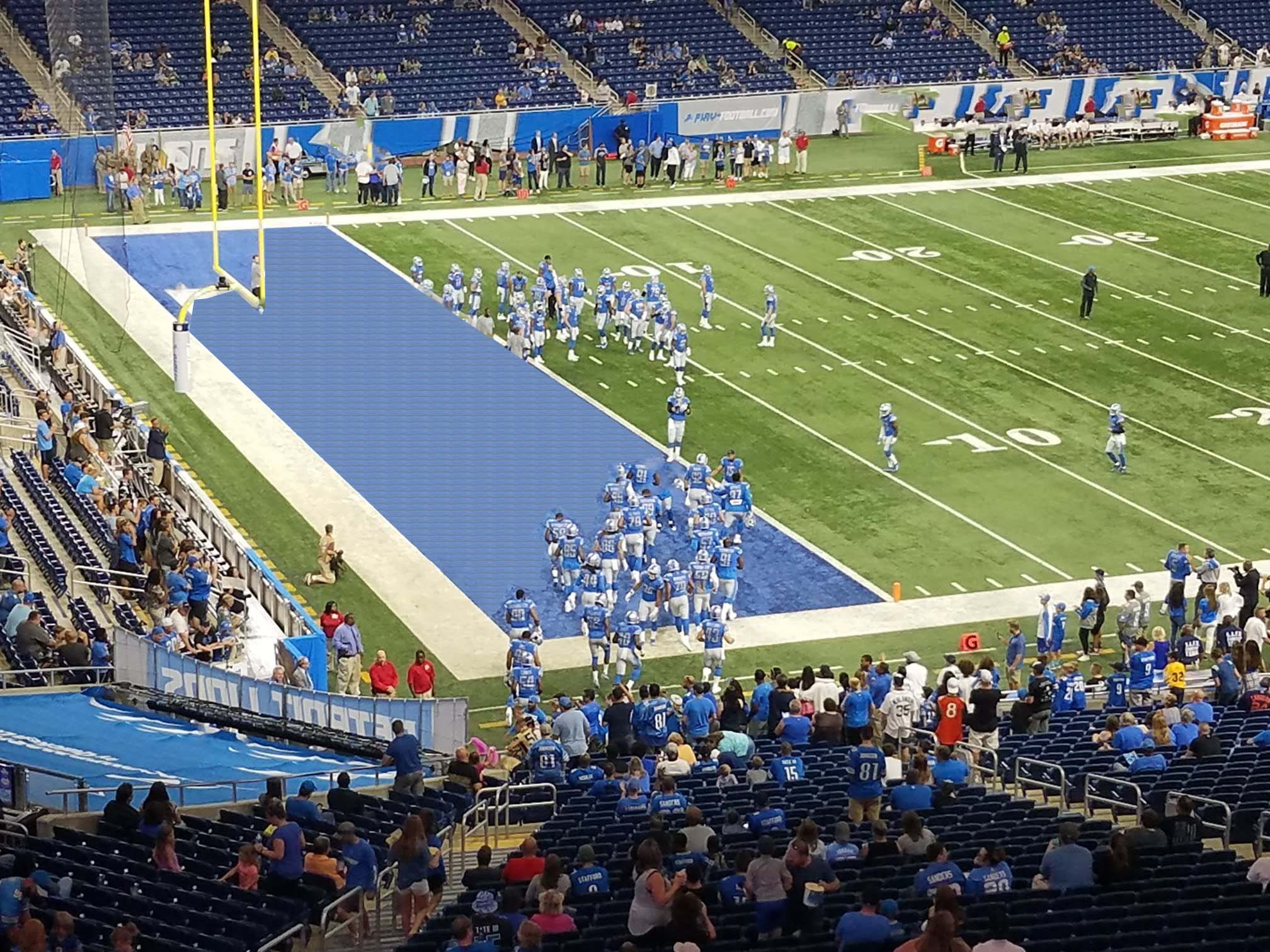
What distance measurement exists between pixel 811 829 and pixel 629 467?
47.3 ft

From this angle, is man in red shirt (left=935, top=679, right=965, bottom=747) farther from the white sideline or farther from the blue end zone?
the blue end zone

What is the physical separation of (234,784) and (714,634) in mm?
7439

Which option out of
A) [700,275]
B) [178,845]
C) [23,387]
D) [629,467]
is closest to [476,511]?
[629,467]

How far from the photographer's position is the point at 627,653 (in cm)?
2209

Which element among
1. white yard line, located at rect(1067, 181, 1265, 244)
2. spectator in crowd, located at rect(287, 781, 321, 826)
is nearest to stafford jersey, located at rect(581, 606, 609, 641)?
spectator in crowd, located at rect(287, 781, 321, 826)

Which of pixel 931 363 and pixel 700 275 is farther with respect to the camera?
pixel 700 275

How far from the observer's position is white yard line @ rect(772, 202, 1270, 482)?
2833 centimetres

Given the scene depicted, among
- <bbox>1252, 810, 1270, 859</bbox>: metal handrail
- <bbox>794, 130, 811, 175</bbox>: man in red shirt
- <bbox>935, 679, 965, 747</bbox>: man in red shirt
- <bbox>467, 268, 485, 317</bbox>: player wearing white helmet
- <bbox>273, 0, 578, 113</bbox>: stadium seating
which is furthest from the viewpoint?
<bbox>273, 0, 578, 113</bbox>: stadium seating

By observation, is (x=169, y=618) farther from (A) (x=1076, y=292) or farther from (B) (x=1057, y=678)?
(A) (x=1076, y=292)

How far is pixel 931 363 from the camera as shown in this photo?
105 ft

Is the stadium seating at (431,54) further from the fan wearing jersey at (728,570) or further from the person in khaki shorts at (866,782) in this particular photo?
the person in khaki shorts at (866,782)

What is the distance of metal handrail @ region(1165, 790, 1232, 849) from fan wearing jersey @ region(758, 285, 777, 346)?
17.8m

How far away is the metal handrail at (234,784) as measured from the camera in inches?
592

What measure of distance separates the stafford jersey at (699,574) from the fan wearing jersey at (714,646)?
628mm
